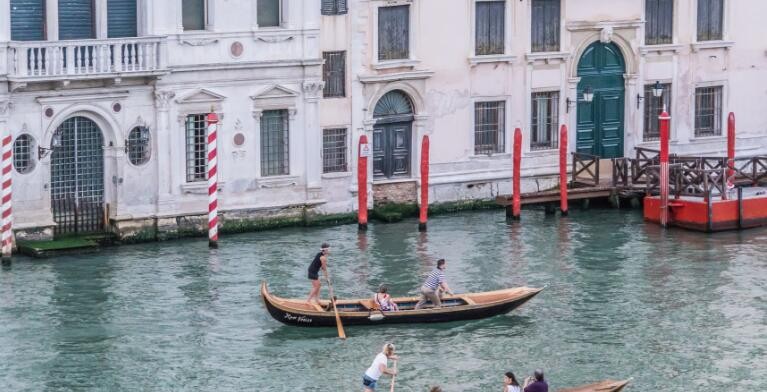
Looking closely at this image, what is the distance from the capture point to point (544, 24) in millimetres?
58781

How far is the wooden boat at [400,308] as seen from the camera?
146 ft

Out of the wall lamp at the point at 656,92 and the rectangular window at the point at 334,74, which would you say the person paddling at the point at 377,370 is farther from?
the wall lamp at the point at 656,92

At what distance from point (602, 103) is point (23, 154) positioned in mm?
16449

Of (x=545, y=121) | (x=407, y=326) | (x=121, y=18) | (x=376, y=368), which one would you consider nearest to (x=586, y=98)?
(x=545, y=121)

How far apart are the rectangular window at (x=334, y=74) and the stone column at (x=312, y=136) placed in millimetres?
512

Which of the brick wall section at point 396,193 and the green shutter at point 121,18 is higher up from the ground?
the green shutter at point 121,18

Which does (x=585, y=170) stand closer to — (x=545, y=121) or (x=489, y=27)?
(x=545, y=121)

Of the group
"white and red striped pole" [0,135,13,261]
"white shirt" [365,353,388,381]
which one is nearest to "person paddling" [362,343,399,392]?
"white shirt" [365,353,388,381]

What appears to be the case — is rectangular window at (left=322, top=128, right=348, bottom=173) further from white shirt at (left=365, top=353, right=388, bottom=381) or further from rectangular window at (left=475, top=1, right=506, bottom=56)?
white shirt at (left=365, top=353, right=388, bottom=381)

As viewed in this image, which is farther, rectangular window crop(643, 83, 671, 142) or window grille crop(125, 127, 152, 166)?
rectangular window crop(643, 83, 671, 142)

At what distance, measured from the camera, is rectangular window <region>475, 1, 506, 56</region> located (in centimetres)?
5784

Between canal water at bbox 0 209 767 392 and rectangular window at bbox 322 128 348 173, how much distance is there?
186 cm

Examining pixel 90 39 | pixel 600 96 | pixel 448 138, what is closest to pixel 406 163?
pixel 448 138

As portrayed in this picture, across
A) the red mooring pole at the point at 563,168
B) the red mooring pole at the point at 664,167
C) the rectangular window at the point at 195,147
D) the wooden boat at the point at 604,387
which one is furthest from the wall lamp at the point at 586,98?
the wooden boat at the point at 604,387
